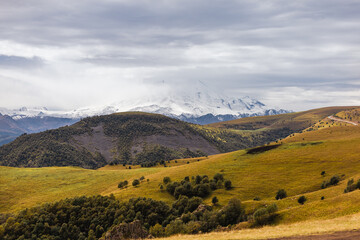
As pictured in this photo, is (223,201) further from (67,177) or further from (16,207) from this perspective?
(67,177)

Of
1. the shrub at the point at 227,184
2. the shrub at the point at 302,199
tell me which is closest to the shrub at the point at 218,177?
the shrub at the point at 227,184

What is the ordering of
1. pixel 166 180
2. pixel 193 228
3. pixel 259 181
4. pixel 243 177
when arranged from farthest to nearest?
pixel 166 180 → pixel 243 177 → pixel 259 181 → pixel 193 228

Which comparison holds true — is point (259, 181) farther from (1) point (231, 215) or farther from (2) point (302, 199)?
(1) point (231, 215)

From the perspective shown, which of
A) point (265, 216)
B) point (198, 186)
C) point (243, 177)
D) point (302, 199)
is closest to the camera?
point (265, 216)

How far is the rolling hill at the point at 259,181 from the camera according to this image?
5139cm

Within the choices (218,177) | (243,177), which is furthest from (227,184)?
(243,177)

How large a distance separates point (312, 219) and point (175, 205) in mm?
44292

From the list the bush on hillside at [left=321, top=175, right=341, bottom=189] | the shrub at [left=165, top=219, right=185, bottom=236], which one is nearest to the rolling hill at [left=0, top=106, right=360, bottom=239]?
the bush on hillside at [left=321, top=175, right=341, bottom=189]

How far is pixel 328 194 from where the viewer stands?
65938 mm

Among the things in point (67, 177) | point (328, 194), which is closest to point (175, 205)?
point (328, 194)

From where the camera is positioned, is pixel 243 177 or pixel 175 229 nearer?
pixel 175 229

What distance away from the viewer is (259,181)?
325 ft

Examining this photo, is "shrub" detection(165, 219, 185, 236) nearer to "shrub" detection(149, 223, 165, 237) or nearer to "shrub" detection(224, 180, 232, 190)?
"shrub" detection(149, 223, 165, 237)

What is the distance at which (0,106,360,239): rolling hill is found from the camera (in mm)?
51394
